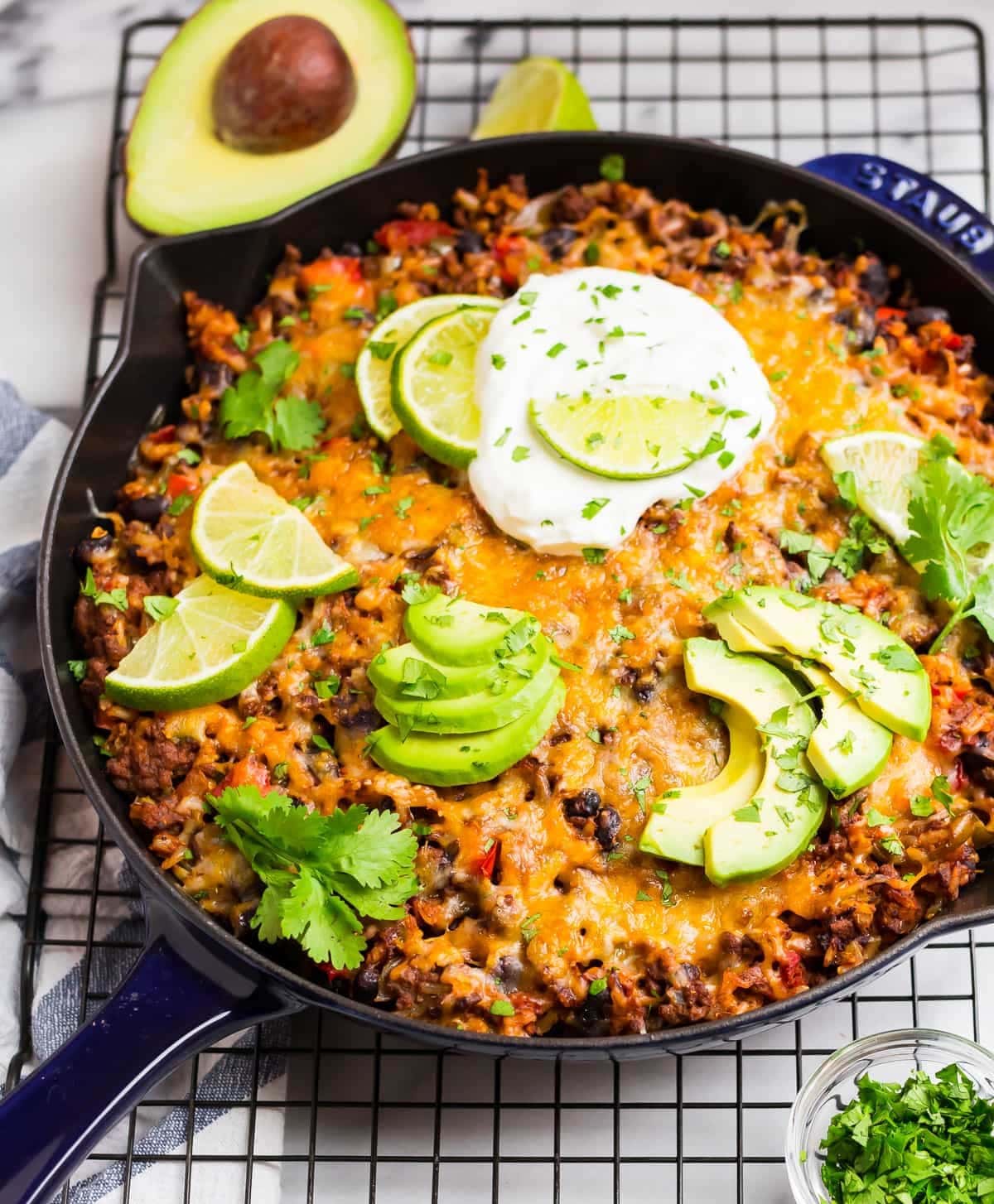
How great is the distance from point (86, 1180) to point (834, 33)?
4644 mm

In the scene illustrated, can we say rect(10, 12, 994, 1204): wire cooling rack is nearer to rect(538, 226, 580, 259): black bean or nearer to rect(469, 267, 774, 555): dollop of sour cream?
rect(469, 267, 774, 555): dollop of sour cream

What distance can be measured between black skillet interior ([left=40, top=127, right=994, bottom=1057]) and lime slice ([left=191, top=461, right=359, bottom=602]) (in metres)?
0.42

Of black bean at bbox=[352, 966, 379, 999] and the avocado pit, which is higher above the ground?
the avocado pit

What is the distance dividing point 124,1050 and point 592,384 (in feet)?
6.87

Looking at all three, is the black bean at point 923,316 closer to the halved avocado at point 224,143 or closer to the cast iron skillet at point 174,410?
the cast iron skillet at point 174,410

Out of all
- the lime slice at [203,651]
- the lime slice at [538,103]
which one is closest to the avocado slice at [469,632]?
the lime slice at [203,651]

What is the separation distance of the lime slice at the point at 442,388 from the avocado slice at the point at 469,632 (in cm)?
49

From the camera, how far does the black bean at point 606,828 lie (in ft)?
11.8

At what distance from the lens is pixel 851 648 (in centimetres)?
363

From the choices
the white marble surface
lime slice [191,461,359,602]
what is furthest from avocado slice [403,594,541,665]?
the white marble surface

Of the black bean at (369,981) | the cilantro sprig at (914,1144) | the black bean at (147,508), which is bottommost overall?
the cilantro sprig at (914,1144)

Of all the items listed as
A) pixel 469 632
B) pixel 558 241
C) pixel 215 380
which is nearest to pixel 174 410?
pixel 215 380

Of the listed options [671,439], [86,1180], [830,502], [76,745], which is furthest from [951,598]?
[86,1180]

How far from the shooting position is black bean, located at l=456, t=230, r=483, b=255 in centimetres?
441
